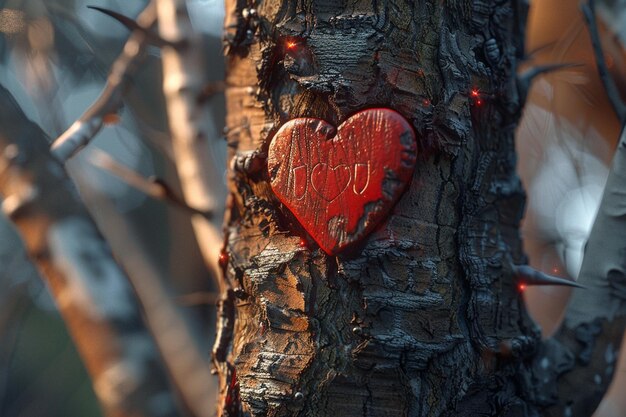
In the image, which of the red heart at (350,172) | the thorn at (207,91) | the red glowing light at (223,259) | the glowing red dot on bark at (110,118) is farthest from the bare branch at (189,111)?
the red heart at (350,172)

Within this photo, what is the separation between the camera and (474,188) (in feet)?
3.34

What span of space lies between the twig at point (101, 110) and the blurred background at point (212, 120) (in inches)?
6.6

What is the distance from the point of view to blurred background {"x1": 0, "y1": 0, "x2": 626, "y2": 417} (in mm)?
1814

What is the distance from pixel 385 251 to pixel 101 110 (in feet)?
3.10

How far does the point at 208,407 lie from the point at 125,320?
128 centimetres

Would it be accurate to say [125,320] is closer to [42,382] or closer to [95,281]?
[95,281]

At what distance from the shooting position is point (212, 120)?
267 centimetres

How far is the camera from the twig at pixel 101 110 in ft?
4.61

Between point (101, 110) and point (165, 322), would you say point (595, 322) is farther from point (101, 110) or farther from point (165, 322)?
point (165, 322)

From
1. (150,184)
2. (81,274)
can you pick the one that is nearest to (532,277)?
(81,274)

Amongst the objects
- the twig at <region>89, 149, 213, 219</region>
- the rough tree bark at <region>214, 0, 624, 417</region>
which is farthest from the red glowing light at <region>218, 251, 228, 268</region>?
the twig at <region>89, 149, 213, 219</region>

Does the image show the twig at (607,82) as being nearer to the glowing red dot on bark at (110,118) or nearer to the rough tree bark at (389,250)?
the rough tree bark at (389,250)

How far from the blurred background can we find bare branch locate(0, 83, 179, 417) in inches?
16.2

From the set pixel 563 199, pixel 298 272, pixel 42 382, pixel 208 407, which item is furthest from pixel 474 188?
pixel 42 382
